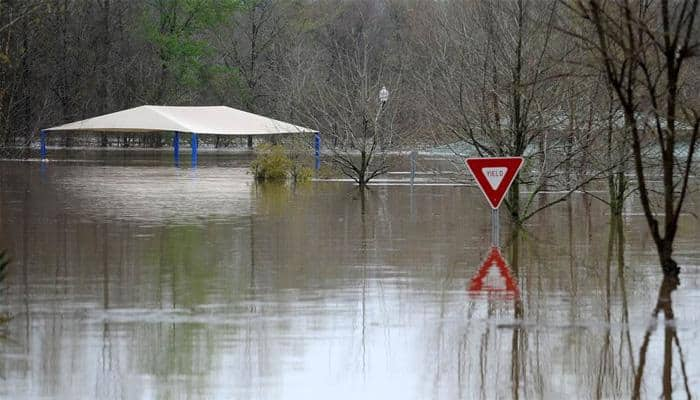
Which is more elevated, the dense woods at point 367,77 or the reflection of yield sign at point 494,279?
the dense woods at point 367,77

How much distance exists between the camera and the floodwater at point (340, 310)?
8414 mm

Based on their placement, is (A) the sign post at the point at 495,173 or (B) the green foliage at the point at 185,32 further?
(B) the green foliage at the point at 185,32

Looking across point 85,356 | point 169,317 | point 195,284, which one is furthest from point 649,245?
point 85,356

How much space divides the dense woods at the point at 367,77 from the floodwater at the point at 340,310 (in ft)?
5.69

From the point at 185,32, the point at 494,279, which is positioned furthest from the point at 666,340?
the point at 185,32

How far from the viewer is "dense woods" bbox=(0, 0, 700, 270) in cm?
2075

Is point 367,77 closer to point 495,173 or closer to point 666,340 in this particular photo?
point 495,173

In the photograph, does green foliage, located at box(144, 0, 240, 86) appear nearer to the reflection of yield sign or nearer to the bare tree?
the bare tree

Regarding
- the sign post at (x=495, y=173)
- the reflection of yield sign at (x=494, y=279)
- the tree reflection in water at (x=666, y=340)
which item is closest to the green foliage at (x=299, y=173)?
the reflection of yield sign at (x=494, y=279)

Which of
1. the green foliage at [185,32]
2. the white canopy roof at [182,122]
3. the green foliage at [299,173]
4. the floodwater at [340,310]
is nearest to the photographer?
the floodwater at [340,310]

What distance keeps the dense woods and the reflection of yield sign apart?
1.68 meters

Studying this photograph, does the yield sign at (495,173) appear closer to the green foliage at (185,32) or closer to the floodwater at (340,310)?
the floodwater at (340,310)

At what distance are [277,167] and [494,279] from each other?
27.7 meters

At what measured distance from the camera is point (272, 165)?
135ft
